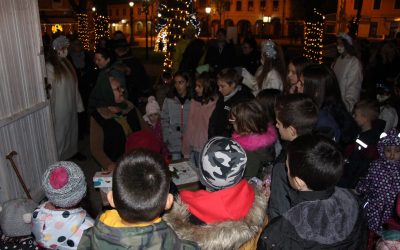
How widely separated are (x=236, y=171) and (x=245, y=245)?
0.45m

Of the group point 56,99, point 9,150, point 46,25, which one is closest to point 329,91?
point 9,150

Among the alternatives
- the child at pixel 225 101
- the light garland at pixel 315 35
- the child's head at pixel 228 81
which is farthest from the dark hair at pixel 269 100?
the light garland at pixel 315 35

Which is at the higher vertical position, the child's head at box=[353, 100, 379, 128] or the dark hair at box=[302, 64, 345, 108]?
the dark hair at box=[302, 64, 345, 108]

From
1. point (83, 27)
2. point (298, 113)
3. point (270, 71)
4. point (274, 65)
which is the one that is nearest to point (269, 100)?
point (298, 113)

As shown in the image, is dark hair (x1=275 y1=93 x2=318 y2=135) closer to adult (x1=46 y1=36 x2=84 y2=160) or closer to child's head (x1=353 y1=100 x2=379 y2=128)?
child's head (x1=353 y1=100 x2=379 y2=128)

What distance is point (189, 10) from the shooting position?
1053cm

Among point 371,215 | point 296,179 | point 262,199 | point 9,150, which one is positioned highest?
point 296,179

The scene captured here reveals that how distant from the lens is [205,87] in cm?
479

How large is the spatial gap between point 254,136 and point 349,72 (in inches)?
129

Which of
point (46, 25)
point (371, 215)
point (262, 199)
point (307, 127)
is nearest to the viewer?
point (262, 199)

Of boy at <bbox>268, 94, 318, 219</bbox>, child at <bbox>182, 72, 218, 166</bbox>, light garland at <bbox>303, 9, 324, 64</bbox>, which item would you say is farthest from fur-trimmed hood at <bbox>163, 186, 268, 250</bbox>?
light garland at <bbox>303, 9, 324, 64</bbox>

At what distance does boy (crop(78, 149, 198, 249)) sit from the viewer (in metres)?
1.61

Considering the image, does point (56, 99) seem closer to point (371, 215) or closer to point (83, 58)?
point (83, 58)

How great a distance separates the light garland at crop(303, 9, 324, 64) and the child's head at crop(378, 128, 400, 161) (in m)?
11.6
